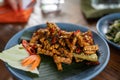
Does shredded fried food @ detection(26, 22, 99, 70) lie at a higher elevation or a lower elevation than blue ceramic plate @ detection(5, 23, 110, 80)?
higher

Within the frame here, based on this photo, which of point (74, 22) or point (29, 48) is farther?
point (74, 22)

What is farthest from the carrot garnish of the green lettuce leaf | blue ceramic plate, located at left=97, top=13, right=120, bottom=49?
blue ceramic plate, located at left=97, top=13, right=120, bottom=49

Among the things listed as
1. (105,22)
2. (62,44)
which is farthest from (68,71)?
(105,22)

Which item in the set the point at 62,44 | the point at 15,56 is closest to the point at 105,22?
the point at 62,44

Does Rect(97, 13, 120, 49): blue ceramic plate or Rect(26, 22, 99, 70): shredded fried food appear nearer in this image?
Rect(26, 22, 99, 70): shredded fried food

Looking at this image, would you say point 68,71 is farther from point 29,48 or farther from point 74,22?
point 74,22

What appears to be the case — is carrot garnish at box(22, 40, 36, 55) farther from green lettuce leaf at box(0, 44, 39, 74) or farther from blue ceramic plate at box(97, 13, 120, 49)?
blue ceramic plate at box(97, 13, 120, 49)
